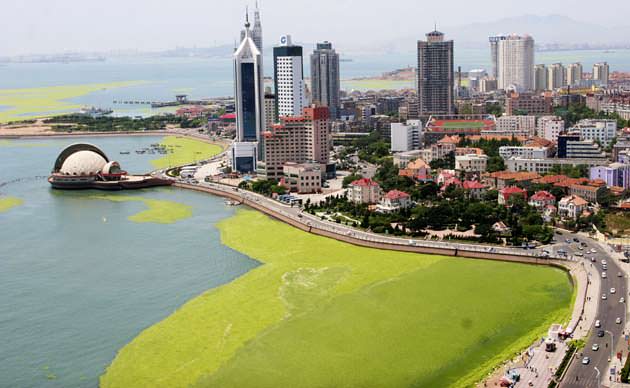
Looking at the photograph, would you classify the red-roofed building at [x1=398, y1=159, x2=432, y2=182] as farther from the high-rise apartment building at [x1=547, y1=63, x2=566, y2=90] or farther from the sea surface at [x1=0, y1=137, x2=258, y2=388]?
the high-rise apartment building at [x1=547, y1=63, x2=566, y2=90]

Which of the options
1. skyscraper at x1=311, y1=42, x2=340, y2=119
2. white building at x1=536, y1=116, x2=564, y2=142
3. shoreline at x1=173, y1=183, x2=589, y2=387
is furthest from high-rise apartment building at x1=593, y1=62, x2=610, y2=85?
shoreline at x1=173, y1=183, x2=589, y2=387

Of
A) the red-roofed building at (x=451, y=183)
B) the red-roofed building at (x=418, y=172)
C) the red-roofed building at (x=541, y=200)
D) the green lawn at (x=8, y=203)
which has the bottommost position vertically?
A: the green lawn at (x=8, y=203)

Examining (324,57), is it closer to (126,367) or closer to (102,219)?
(102,219)

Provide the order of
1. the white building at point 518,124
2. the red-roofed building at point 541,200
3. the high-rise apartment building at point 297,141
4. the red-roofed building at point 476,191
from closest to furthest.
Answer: the red-roofed building at point 541,200 < the red-roofed building at point 476,191 < the high-rise apartment building at point 297,141 < the white building at point 518,124

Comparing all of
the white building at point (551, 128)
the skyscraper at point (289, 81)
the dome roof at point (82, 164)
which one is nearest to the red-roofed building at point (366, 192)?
the dome roof at point (82, 164)

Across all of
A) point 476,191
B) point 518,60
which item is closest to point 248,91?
point 476,191

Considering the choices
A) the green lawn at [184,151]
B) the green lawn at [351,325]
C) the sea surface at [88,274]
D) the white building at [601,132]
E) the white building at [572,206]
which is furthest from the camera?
the green lawn at [184,151]

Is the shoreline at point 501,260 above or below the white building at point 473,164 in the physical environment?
below

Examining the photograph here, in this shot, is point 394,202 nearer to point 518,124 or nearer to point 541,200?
point 541,200

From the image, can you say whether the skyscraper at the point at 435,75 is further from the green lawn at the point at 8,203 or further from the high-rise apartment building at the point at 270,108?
the green lawn at the point at 8,203
